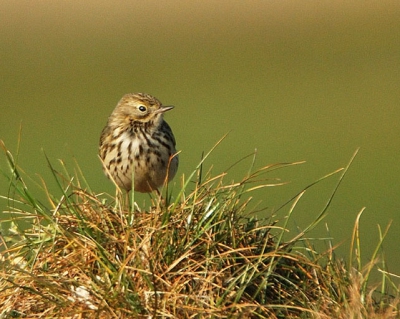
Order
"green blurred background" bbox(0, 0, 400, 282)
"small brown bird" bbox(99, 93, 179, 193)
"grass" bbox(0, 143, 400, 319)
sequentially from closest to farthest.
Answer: "grass" bbox(0, 143, 400, 319)
"small brown bird" bbox(99, 93, 179, 193)
"green blurred background" bbox(0, 0, 400, 282)

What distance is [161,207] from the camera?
5938 millimetres

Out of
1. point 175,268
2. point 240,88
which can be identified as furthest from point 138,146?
point 240,88

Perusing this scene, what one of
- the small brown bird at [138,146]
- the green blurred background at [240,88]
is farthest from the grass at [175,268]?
the green blurred background at [240,88]

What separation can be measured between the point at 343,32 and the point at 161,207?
29.5 metres

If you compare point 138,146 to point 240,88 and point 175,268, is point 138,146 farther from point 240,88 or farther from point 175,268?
point 240,88

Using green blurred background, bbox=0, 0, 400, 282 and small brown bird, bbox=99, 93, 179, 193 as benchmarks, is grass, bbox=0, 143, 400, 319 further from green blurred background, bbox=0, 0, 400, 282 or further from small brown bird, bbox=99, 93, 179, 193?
green blurred background, bbox=0, 0, 400, 282

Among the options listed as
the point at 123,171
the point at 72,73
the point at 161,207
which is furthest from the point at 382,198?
the point at 72,73

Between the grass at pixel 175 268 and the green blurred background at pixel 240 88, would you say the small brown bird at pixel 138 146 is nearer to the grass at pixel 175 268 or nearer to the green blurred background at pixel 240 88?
the grass at pixel 175 268

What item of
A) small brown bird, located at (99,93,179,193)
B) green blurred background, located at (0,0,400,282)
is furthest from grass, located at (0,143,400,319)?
green blurred background, located at (0,0,400,282)

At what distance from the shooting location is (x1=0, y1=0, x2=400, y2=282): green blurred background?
19547mm

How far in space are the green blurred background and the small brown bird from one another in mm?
4998

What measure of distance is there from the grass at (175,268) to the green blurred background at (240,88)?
7115 millimetres

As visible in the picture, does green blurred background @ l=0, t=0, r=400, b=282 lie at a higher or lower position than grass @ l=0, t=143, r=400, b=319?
lower

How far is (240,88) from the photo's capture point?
2969 centimetres
